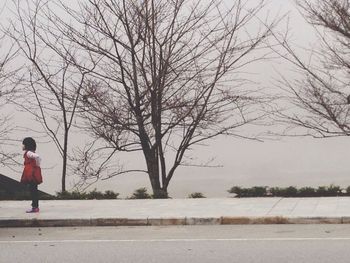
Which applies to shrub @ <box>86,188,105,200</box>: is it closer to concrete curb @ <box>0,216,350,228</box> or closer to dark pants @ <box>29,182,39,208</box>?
dark pants @ <box>29,182,39,208</box>

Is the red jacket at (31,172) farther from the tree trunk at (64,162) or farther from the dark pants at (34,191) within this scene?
the tree trunk at (64,162)

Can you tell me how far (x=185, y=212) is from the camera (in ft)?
37.8

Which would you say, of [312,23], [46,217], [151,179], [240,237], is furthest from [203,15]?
[240,237]

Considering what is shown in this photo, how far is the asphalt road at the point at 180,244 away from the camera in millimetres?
7746

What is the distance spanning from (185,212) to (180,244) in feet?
9.01

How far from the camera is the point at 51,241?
9.40 m

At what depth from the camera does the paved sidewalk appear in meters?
10.7

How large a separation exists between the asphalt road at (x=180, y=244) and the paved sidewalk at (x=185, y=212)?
285mm

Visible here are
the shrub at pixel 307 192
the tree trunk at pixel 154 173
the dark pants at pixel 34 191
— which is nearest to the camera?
the dark pants at pixel 34 191

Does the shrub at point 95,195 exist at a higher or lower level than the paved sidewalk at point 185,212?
higher

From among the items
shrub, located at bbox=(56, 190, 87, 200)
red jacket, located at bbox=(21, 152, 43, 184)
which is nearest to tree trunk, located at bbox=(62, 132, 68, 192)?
shrub, located at bbox=(56, 190, 87, 200)

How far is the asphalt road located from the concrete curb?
239 millimetres

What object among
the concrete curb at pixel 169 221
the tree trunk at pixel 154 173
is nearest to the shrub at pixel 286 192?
the concrete curb at pixel 169 221

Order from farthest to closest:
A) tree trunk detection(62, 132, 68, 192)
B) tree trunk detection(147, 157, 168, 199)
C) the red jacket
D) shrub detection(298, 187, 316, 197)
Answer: tree trunk detection(62, 132, 68, 192)
tree trunk detection(147, 157, 168, 199)
shrub detection(298, 187, 316, 197)
the red jacket
